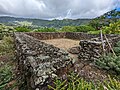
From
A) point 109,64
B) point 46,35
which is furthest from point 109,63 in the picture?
point 46,35

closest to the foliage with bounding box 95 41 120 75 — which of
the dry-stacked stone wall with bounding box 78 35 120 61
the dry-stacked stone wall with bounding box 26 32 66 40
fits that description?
the dry-stacked stone wall with bounding box 78 35 120 61

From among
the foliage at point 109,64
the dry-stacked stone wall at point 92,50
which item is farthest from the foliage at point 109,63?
the dry-stacked stone wall at point 92,50

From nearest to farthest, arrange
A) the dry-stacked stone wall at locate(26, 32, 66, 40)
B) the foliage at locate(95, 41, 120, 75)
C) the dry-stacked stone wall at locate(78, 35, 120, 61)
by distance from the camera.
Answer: the foliage at locate(95, 41, 120, 75) < the dry-stacked stone wall at locate(78, 35, 120, 61) < the dry-stacked stone wall at locate(26, 32, 66, 40)

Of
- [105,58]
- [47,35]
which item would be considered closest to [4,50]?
[105,58]

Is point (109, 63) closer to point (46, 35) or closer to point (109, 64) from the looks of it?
point (109, 64)

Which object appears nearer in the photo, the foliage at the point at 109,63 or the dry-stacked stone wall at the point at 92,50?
the foliage at the point at 109,63

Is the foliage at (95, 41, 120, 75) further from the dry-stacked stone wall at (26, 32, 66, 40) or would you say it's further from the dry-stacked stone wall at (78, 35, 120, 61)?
the dry-stacked stone wall at (26, 32, 66, 40)

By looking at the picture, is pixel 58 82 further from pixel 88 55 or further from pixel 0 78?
pixel 88 55

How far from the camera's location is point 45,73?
2275mm

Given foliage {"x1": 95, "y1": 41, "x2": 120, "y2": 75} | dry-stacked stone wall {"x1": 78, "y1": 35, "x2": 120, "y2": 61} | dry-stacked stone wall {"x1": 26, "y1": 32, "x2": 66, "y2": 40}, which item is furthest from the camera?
dry-stacked stone wall {"x1": 26, "y1": 32, "x2": 66, "y2": 40}

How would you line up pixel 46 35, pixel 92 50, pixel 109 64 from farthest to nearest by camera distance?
pixel 46 35
pixel 92 50
pixel 109 64

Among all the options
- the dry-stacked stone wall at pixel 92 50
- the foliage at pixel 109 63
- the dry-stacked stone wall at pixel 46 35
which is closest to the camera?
the foliage at pixel 109 63

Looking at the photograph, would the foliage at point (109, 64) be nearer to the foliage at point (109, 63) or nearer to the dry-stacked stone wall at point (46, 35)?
the foliage at point (109, 63)

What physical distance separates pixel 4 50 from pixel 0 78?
598cm
